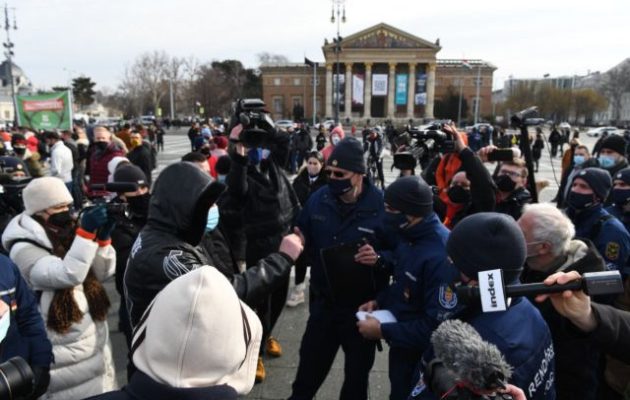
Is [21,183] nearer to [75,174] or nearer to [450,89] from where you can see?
[75,174]

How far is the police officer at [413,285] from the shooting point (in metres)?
2.29

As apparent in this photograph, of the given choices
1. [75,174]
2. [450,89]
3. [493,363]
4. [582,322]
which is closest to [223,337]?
[493,363]

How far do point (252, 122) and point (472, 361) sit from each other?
2.85m

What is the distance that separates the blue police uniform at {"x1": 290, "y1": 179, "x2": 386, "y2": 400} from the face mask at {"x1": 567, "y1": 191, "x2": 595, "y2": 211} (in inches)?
57.8

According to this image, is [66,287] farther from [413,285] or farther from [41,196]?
[413,285]

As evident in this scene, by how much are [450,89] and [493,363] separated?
7617 cm

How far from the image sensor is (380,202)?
10.5ft

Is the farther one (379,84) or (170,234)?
(379,84)

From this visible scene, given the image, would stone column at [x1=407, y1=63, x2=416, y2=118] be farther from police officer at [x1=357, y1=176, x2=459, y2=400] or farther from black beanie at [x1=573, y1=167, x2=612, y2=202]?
police officer at [x1=357, y1=176, x2=459, y2=400]

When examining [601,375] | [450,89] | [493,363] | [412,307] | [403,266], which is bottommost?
[601,375]

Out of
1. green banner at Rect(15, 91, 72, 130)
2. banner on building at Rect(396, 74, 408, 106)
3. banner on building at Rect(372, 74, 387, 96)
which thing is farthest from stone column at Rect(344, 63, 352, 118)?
green banner at Rect(15, 91, 72, 130)

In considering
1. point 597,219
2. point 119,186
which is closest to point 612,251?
point 597,219

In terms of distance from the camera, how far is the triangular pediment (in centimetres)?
6719

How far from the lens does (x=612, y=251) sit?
2938mm
